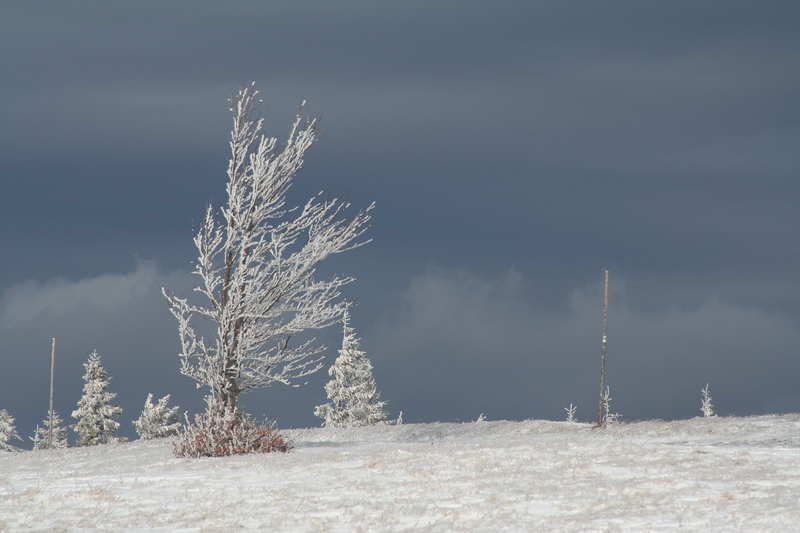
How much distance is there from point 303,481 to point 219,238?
9.52 m

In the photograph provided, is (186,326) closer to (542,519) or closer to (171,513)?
(171,513)

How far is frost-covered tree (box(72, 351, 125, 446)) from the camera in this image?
41188 millimetres

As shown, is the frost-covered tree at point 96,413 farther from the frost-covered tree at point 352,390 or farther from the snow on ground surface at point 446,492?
the snow on ground surface at point 446,492

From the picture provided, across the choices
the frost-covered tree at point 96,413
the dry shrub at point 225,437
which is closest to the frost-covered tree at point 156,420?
the frost-covered tree at point 96,413

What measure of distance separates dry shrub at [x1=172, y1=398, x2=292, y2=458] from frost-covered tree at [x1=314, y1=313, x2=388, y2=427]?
2296 cm

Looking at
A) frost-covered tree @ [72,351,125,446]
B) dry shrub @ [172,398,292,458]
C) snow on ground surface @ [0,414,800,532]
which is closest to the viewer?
snow on ground surface @ [0,414,800,532]

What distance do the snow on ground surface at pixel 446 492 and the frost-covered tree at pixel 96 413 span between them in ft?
85.6

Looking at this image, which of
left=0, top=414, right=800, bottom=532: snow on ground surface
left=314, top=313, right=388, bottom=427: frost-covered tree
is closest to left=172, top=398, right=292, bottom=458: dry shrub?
left=0, top=414, right=800, bottom=532: snow on ground surface

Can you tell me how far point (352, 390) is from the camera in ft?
138

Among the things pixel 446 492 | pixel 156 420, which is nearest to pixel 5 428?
pixel 156 420

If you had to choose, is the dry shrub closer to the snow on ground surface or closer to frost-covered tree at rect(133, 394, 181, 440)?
the snow on ground surface

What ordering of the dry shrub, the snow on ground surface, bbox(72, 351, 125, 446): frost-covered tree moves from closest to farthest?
the snow on ground surface → the dry shrub → bbox(72, 351, 125, 446): frost-covered tree

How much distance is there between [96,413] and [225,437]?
25.7 metres

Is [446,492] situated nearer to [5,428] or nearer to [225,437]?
[225,437]
